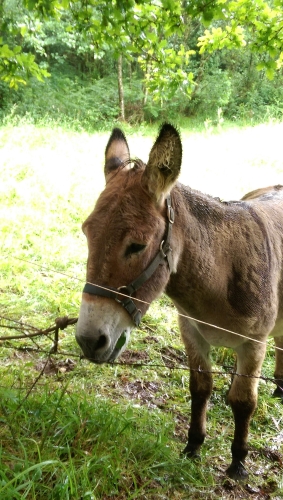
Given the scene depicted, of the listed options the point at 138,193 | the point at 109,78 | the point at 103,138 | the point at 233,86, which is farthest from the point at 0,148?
the point at 233,86

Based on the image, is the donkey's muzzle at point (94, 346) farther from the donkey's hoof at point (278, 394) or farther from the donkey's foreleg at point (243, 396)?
the donkey's hoof at point (278, 394)

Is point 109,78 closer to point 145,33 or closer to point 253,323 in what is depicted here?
point 145,33

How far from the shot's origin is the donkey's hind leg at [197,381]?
3051 millimetres

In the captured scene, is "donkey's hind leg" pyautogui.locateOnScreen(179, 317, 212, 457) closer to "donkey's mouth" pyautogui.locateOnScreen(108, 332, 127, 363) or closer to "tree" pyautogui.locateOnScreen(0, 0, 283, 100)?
"donkey's mouth" pyautogui.locateOnScreen(108, 332, 127, 363)

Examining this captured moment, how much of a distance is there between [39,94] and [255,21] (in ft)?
56.6

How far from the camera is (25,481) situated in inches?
77.0

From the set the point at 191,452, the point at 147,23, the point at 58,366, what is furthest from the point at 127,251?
the point at 147,23

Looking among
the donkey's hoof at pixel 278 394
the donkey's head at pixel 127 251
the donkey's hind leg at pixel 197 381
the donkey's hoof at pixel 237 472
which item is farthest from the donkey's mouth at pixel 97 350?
the donkey's hoof at pixel 278 394

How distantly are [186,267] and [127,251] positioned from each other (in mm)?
549

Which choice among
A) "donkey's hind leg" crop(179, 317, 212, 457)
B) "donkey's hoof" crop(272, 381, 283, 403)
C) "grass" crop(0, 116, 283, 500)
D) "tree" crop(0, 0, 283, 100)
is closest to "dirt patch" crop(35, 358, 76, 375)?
"grass" crop(0, 116, 283, 500)

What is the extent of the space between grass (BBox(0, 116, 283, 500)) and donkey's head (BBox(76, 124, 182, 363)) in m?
0.28

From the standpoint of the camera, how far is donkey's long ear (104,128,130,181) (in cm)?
264

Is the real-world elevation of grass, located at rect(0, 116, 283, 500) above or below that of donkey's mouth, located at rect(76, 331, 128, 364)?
below

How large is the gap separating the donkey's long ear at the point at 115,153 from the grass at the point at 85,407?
2.60ft
